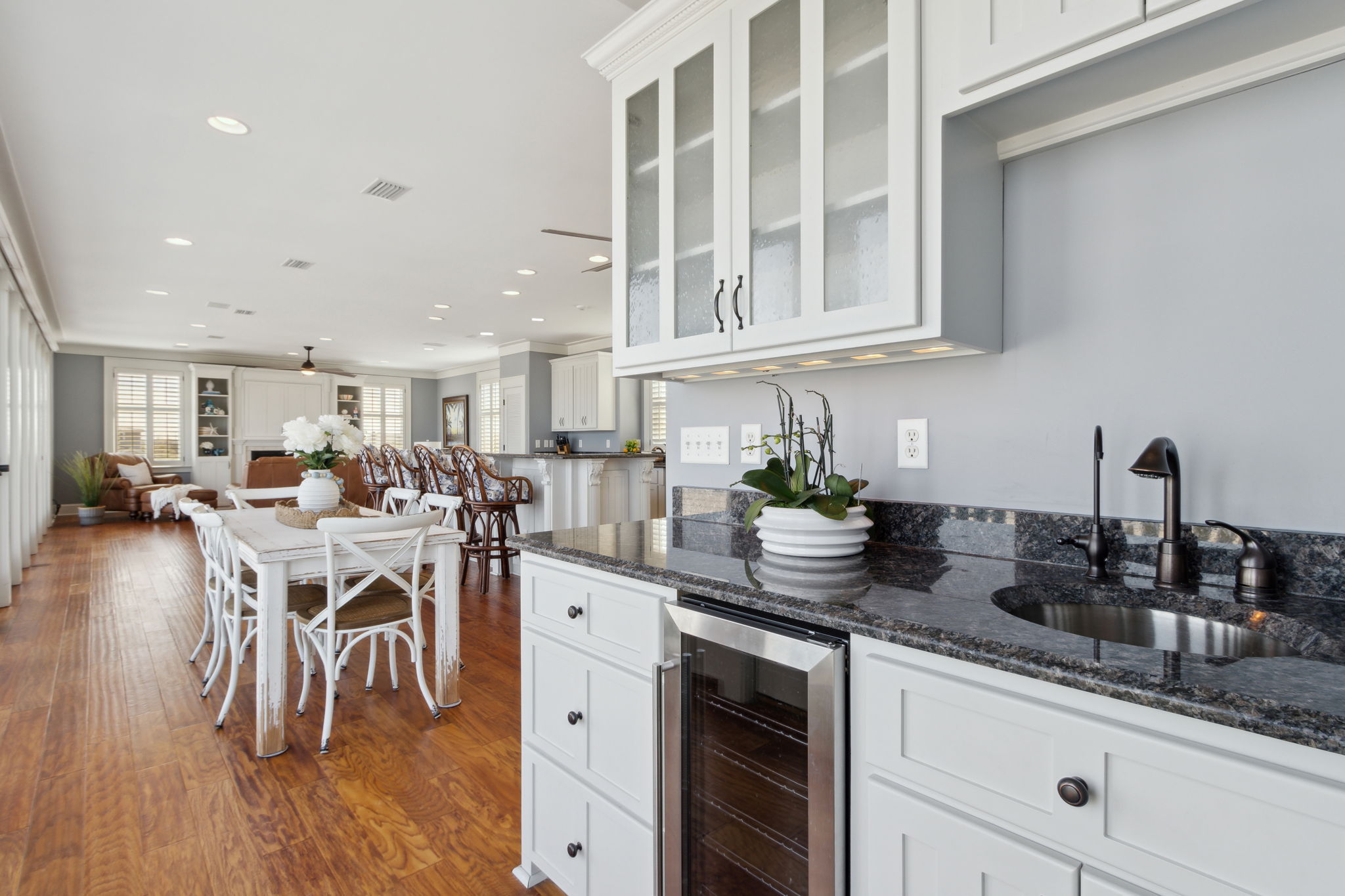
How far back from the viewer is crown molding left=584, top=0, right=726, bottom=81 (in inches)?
65.4

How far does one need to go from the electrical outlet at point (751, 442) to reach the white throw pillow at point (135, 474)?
10.7m

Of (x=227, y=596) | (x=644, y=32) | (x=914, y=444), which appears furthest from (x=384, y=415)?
(x=914, y=444)

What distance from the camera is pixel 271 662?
7.67 ft

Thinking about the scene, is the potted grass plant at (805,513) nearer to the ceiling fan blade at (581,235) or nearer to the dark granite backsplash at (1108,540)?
the dark granite backsplash at (1108,540)

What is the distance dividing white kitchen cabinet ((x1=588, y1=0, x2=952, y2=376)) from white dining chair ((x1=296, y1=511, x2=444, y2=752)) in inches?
49.0

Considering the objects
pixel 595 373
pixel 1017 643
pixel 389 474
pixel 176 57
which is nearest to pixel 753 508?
pixel 1017 643

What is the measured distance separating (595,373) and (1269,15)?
8062 millimetres

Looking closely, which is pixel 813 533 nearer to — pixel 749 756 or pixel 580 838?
pixel 749 756

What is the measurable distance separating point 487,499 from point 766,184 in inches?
153

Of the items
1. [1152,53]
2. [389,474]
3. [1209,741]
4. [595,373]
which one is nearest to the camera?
[1209,741]

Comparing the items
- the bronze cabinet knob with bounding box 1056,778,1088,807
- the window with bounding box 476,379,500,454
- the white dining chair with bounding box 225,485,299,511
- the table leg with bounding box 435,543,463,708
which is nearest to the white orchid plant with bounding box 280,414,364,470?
the white dining chair with bounding box 225,485,299,511

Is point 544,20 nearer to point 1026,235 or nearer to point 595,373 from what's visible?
point 1026,235

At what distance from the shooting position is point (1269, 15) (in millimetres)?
1002

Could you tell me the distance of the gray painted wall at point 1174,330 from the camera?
111 cm
